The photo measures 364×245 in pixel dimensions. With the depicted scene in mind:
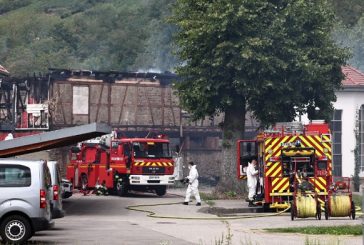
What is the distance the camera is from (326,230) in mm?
24188

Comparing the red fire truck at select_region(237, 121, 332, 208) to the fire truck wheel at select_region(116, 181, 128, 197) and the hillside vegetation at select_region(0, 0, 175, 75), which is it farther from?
the hillside vegetation at select_region(0, 0, 175, 75)

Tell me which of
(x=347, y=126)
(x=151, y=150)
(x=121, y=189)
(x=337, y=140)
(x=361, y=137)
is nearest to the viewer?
(x=121, y=189)

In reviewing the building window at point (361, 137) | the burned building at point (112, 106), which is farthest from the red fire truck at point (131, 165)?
the burned building at point (112, 106)

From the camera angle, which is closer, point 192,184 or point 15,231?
point 15,231

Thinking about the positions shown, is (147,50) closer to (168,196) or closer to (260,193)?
(168,196)

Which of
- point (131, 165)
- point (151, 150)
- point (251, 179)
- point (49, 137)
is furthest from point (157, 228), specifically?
point (151, 150)

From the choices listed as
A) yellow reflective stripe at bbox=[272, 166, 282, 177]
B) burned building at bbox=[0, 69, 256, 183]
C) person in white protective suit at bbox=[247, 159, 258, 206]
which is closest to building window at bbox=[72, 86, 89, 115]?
burned building at bbox=[0, 69, 256, 183]

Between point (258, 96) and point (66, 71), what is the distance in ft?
70.9

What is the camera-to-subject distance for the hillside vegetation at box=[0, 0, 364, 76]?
8988cm

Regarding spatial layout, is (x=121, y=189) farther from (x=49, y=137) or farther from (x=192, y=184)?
(x=49, y=137)

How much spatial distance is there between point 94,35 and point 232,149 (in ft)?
232

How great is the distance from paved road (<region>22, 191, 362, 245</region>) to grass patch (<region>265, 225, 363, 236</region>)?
497mm

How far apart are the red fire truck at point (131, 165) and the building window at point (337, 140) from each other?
1340cm

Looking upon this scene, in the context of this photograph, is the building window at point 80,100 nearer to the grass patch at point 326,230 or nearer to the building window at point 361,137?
the building window at point 361,137
